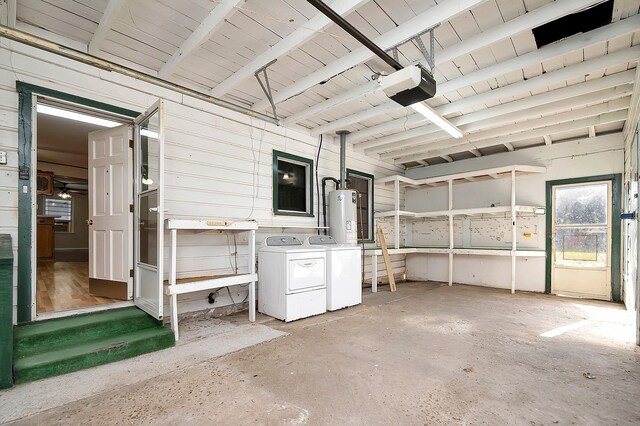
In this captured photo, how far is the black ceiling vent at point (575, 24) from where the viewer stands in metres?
2.43

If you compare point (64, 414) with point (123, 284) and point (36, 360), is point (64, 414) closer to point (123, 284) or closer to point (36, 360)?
point (36, 360)

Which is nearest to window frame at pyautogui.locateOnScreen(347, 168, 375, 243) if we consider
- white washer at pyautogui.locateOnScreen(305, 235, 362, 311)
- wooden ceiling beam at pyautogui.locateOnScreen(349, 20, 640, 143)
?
white washer at pyautogui.locateOnScreen(305, 235, 362, 311)

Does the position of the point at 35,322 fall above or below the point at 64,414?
above

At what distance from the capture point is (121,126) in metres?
3.54

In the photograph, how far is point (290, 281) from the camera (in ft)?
12.5

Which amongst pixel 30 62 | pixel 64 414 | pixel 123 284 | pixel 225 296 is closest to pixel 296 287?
pixel 225 296

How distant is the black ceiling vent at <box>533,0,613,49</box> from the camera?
243 cm

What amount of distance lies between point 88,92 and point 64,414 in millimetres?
2908

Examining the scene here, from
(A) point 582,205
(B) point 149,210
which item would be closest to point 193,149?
(B) point 149,210

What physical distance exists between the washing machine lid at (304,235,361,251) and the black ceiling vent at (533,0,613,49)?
10.6 ft

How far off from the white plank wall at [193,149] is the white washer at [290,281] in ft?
1.45

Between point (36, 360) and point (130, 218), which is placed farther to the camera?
point (130, 218)

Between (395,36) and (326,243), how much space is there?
3.13m

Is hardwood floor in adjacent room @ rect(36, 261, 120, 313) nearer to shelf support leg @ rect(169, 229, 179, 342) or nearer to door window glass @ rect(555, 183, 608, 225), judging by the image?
shelf support leg @ rect(169, 229, 179, 342)
